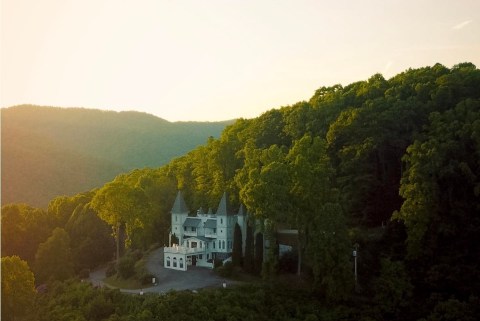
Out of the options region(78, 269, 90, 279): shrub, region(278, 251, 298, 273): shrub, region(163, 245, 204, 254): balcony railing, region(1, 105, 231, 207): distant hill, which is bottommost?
region(78, 269, 90, 279): shrub

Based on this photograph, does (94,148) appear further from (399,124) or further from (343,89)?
(399,124)

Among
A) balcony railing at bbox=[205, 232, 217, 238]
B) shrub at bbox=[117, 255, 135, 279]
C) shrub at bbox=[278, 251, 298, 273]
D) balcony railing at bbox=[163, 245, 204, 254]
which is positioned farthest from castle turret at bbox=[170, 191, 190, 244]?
shrub at bbox=[278, 251, 298, 273]

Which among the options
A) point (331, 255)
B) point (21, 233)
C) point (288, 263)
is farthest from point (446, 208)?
point (21, 233)

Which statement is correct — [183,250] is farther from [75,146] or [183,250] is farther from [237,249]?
[75,146]

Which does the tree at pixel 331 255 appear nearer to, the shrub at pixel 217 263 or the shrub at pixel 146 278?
the shrub at pixel 217 263

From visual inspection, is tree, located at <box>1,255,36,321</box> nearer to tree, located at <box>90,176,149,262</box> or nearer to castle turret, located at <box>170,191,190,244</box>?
tree, located at <box>90,176,149,262</box>

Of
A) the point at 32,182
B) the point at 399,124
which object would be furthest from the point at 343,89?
the point at 32,182
